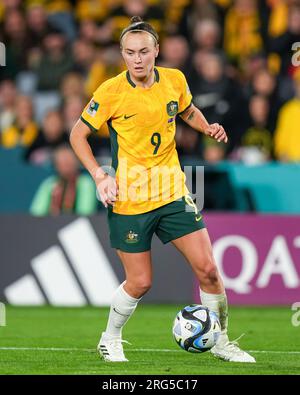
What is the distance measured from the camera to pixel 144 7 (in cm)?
1773

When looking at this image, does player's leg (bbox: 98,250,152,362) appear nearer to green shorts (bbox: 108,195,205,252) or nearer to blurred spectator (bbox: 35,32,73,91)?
green shorts (bbox: 108,195,205,252)

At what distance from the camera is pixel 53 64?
17.8 metres

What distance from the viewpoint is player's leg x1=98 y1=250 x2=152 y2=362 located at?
890cm

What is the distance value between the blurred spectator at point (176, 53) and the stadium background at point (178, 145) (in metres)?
0.02

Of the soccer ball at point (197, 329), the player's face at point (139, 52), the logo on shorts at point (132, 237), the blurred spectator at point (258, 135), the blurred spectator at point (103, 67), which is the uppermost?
the player's face at point (139, 52)

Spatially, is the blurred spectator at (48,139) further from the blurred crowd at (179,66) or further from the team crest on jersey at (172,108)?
the team crest on jersey at (172,108)

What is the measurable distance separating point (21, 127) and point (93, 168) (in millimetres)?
8630

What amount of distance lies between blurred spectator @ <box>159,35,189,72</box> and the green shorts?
769cm

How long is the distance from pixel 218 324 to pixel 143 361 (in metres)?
0.65

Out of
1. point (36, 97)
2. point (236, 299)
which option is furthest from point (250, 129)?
point (36, 97)

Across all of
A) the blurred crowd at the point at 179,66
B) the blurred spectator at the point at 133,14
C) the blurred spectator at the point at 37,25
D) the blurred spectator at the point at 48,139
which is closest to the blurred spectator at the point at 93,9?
the blurred crowd at the point at 179,66

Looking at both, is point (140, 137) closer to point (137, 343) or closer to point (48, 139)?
point (137, 343)

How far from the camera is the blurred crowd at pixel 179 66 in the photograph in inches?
599

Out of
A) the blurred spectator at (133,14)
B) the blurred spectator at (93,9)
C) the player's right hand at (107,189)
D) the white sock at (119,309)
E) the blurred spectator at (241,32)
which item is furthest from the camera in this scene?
the blurred spectator at (93,9)
